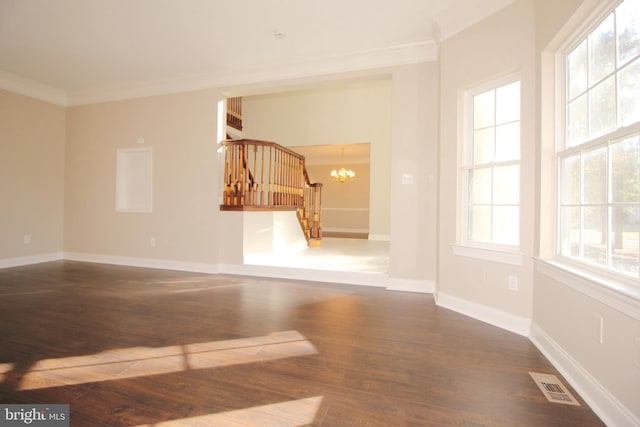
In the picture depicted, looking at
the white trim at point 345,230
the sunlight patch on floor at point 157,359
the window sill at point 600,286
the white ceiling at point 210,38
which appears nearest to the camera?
the window sill at point 600,286

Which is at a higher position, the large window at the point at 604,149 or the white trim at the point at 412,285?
the large window at the point at 604,149

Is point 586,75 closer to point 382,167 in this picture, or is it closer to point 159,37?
point 159,37

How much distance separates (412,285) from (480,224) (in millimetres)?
1236

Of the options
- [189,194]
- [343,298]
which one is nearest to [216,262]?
[189,194]

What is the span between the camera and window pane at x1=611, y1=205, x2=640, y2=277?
5.30ft

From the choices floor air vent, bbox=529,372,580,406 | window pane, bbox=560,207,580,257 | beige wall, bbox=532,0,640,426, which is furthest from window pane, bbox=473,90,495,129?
floor air vent, bbox=529,372,580,406

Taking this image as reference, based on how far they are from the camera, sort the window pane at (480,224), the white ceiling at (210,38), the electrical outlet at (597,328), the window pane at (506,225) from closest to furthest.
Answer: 1. the electrical outlet at (597,328)
2. the window pane at (506,225)
3. the window pane at (480,224)
4. the white ceiling at (210,38)

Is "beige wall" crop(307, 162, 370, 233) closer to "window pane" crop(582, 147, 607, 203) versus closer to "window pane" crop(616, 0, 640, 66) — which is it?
"window pane" crop(582, 147, 607, 203)

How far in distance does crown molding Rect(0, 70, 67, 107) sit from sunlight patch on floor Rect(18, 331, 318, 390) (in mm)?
5407

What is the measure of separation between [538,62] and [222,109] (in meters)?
4.21

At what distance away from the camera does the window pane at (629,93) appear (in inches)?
64.7

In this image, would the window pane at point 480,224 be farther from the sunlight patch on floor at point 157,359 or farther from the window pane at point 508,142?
the sunlight patch on floor at point 157,359

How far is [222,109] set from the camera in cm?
516

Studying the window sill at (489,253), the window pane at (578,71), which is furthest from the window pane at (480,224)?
the window pane at (578,71)
